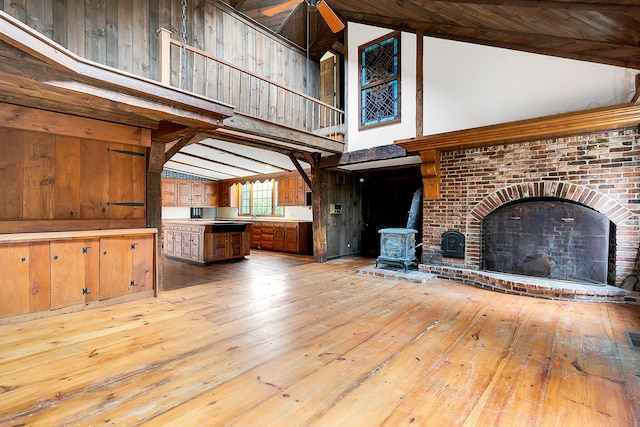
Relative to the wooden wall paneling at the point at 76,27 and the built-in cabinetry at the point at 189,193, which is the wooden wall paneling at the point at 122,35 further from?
the built-in cabinetry at the point at 189,193

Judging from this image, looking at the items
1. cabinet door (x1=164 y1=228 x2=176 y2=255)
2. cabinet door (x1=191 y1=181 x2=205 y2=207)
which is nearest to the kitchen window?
cabinet door (x1=191 y1=181 x2=205 y2=207)

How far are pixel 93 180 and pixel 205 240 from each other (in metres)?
2.68

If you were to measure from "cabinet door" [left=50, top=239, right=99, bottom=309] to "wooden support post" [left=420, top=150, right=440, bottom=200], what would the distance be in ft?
15.2

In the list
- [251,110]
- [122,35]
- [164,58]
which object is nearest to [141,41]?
[122,35]

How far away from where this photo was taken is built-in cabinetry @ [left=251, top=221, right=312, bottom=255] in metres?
7.65

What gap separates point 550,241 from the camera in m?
4.02

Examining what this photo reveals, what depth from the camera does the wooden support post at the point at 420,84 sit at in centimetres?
475

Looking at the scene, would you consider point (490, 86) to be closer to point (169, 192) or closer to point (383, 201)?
point (383, 201)

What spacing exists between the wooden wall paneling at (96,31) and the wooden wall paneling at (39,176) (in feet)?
4.11

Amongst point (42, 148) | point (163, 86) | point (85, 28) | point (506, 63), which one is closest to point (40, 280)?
point (42, 148)

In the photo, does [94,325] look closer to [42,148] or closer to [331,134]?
[42,148]

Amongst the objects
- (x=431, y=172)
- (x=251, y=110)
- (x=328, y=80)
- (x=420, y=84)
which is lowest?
(x=431, y=172)

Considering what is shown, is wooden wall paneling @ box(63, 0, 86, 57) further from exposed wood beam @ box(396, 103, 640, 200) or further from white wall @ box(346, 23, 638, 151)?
exposed wood beam @ box(396, 103, 640, 200)

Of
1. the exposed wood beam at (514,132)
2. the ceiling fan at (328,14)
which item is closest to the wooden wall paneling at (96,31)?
the ceiling fan at (328,14)
